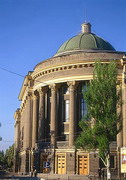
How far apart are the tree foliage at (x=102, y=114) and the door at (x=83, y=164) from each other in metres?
10.7

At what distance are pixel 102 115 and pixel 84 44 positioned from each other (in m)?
22.2

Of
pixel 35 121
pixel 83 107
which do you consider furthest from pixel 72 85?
pixel 35 121

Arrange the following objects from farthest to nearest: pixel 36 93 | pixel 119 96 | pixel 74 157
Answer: pixel 36 93 < pixel 74 157 < pixel 119 96

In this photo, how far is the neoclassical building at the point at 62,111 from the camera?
152ft

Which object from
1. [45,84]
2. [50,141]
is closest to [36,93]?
[45,84]

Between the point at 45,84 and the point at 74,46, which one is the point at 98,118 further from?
the point at 74,46

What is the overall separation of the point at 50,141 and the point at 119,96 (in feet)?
54.9

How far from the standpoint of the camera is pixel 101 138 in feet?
Result: 112

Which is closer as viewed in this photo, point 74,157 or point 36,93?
point 74,157

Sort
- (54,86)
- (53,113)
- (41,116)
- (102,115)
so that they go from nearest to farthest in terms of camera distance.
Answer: (102,115)
(53,113)
(54,86)
(41,116)

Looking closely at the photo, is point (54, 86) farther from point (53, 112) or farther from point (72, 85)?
point (53, 112)

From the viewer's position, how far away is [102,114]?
115 feet

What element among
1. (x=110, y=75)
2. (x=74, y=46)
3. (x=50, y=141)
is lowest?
(x=50, y=141)

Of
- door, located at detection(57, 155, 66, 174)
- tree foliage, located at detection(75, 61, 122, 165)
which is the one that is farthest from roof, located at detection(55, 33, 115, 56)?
tree foliage, located at detection(75, 61, 122, 165)
